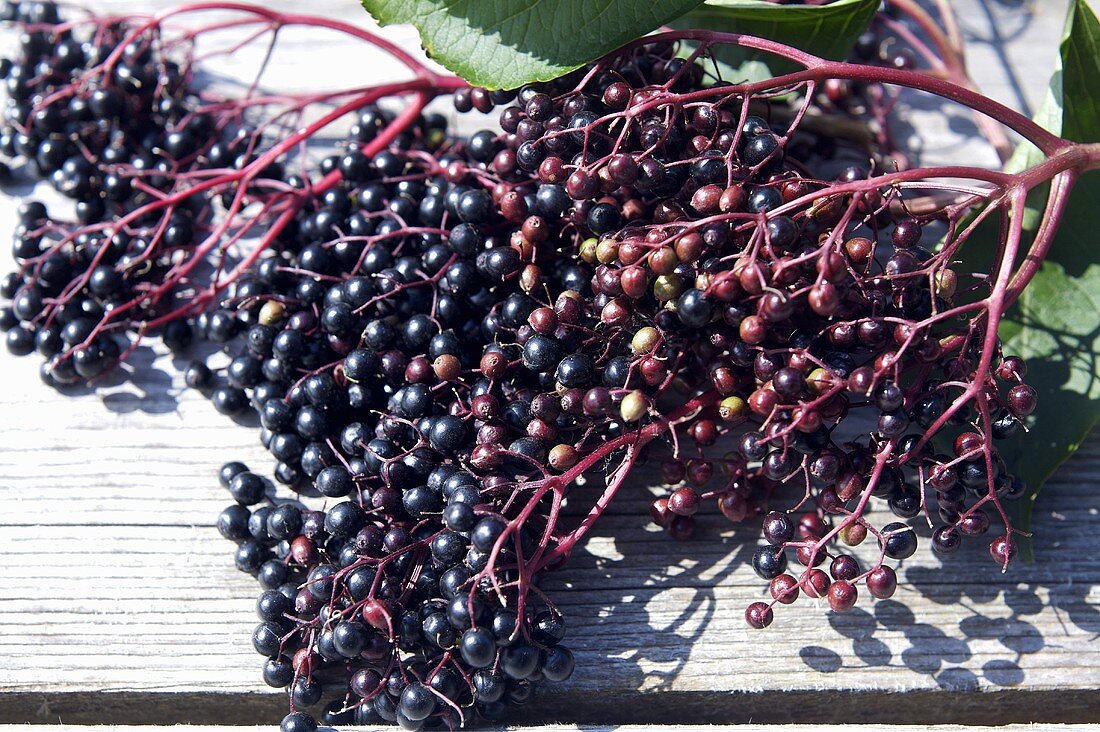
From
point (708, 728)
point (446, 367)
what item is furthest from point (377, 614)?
point (708, 728)

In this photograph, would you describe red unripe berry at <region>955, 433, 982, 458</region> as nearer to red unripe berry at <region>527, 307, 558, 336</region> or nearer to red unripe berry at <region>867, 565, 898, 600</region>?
red unripe berry at <region>867, 565, 898, 600</region>

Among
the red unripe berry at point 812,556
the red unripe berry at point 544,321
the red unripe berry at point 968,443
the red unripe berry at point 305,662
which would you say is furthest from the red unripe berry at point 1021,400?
Answer: the red unripe berry at point 305,662

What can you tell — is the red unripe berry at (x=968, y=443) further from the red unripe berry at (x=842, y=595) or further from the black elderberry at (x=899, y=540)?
the red unripe berry at (x=842, y=595)

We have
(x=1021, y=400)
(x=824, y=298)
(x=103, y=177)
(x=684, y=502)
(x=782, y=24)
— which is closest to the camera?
(x=824, y=298)

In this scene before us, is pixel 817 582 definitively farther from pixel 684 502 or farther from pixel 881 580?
pixel 684 502

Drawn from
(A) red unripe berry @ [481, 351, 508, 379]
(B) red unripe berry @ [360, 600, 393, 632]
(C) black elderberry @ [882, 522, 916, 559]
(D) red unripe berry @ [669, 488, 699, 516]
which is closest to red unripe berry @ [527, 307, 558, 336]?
(A) red unripe berry @ [481, 351, 508, 379]

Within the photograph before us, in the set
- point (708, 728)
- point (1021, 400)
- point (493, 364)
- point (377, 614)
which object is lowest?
point (708, 728)

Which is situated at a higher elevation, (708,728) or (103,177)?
(103,177)

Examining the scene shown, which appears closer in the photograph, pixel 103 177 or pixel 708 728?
pixel 708 728
